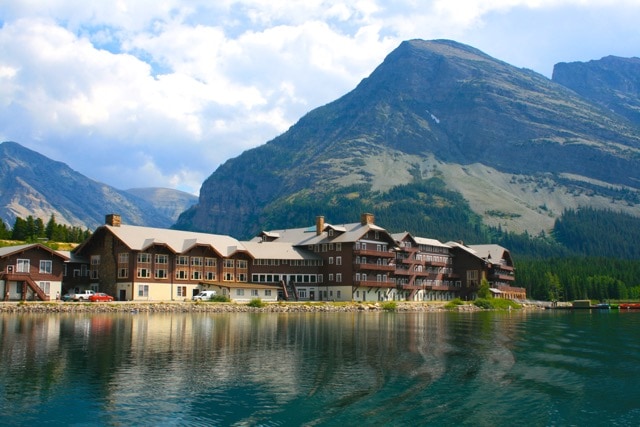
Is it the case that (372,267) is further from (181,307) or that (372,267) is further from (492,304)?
(181,307)

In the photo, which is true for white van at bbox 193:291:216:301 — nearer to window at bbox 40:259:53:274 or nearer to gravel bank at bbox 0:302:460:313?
gravel bank at bbox 0:302:460:313

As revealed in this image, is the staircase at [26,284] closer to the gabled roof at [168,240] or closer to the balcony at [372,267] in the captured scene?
the gabled roof at [168,240]

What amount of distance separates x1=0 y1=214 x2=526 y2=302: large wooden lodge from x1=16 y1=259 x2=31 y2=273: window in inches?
6.2

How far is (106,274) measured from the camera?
109 m

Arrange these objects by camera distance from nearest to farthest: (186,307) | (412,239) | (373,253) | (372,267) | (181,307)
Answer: (181,307) → (186,307) → (372,267) → (373,253) → (412,239)

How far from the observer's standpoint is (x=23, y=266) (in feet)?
317

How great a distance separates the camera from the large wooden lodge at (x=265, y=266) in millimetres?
105812

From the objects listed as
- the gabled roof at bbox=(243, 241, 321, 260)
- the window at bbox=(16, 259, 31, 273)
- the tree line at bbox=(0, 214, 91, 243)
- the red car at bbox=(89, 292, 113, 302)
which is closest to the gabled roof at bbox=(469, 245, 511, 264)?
the gabled roof at bbox=(243, 241, 321, 260)

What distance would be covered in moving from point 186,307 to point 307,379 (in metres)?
62.6

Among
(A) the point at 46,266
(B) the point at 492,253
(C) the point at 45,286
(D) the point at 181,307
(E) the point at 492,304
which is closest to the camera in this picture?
(D) the point at 181,307

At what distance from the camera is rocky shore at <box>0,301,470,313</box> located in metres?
83.9

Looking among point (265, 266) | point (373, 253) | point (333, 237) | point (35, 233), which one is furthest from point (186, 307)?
point (35, 233)

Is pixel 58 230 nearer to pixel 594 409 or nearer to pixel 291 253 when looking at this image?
pixel 291 253

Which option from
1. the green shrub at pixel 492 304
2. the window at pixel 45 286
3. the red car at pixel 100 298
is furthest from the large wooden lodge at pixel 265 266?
the green shrub at pixel 492 304
